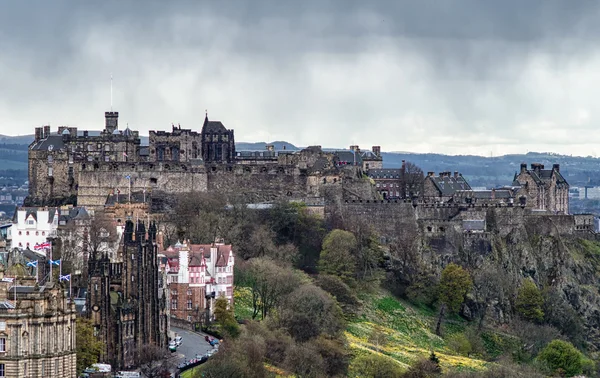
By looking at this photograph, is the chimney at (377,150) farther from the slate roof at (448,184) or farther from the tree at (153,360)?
the tree at (153,360)

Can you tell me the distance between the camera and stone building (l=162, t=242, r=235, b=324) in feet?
301

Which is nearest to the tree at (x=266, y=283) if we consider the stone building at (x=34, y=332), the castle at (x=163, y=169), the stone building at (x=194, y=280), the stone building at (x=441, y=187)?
the stone building at (x=194, y=280)

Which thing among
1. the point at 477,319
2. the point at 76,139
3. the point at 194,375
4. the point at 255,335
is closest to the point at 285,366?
the point at 255,335

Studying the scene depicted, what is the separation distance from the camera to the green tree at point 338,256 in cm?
10769

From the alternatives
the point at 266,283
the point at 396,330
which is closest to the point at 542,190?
the point at 396,330

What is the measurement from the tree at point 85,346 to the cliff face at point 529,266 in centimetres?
4753

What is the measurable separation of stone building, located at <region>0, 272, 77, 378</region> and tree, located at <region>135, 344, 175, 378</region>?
38.8 feet

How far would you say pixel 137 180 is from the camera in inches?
4624

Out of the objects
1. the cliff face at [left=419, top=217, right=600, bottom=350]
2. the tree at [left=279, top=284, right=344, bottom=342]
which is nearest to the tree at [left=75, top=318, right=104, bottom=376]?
the tree at [left=279, top=284, right=344, bottom=342]

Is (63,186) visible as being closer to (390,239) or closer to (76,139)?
(76,139)

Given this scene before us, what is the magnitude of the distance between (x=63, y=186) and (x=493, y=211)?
3464cm

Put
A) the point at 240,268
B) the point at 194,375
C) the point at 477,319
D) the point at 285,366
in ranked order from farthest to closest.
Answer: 1. the point at 477,319
2. the point at 240,268
3. the point at 285,366
4. the point at 194,375

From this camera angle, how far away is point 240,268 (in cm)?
10112

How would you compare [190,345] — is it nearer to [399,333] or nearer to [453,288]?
[399,333]
